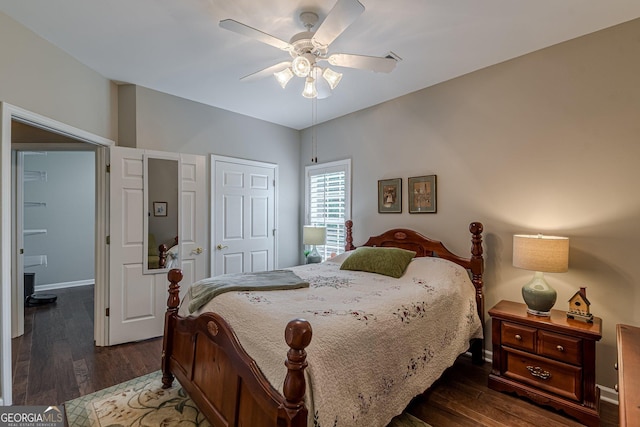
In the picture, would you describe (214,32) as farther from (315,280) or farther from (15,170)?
(15,170)

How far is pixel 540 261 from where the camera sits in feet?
7.16

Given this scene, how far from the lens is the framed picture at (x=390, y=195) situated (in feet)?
11.7

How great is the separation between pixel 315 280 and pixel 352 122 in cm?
244

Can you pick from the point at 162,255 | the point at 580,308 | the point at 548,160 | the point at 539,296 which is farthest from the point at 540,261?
the point at 162,255

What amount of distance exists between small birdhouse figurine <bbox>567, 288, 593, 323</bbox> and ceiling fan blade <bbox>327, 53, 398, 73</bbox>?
85.6 inches

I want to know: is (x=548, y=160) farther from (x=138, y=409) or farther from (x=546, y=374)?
(x=138, y=409)

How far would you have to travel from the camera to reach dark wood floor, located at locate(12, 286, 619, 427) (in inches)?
81.0

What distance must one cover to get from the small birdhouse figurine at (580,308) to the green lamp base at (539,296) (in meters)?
0.12

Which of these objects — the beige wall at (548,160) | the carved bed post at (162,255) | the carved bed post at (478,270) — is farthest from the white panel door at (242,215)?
the carved bed post at (478,270)

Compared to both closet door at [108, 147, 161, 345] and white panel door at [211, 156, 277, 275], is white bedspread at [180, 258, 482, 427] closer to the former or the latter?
closet door at [108, 147, 161, 345]

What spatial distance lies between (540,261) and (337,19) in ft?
7.16

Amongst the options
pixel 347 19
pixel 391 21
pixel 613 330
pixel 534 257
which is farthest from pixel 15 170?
pixel 613 330

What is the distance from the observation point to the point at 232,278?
2.46m

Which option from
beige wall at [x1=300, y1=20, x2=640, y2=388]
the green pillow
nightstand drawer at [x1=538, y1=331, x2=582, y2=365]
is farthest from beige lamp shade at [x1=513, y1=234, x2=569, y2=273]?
the green pillow
